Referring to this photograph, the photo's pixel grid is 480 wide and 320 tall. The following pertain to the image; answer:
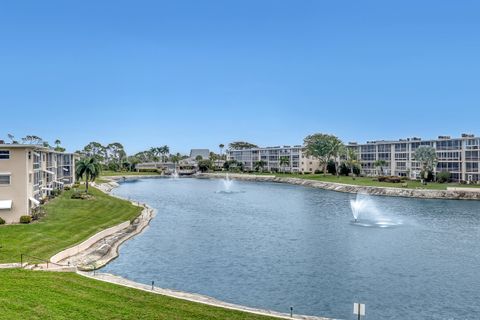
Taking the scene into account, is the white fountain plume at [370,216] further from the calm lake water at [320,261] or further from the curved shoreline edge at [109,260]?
the curved shoreline edge at [109,260]

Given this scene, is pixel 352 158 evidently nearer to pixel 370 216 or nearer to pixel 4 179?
pixel 370 216

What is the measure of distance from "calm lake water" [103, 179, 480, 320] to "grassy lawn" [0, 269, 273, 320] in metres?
6.50

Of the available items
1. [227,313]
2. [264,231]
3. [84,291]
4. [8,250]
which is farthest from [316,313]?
[264,231]

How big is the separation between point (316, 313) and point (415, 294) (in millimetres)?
8840

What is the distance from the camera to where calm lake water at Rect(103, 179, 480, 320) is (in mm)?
30016

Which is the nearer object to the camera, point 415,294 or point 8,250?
point 415,294

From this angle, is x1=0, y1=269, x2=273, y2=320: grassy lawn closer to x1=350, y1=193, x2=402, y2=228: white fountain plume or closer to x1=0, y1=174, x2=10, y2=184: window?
x1=0, y1=174, x2=10, y2=184: window

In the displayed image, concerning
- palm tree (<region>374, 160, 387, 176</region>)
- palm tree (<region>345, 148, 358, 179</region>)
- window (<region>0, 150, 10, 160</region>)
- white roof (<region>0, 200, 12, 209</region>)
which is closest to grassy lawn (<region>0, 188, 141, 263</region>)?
white roof (<region>0, 200, 12, 209</region>)

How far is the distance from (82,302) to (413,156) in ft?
445

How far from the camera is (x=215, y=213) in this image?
252 feet

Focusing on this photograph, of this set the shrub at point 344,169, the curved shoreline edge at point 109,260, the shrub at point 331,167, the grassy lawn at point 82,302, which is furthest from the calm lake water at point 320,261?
the shrub at point 331,167

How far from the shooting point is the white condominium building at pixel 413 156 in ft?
394

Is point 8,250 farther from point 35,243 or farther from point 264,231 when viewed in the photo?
point 264,231

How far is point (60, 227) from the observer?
46906 mm
